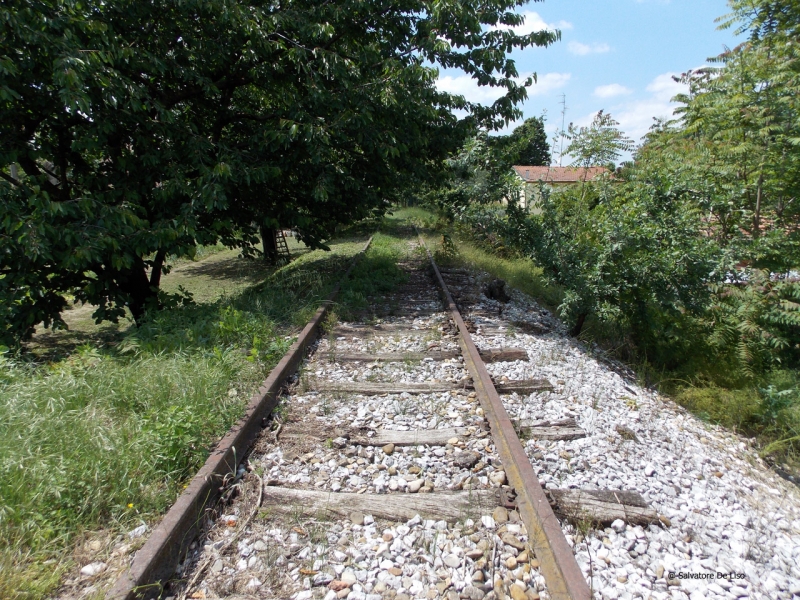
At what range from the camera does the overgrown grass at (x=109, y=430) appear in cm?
240

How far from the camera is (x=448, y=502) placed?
2.84 metres

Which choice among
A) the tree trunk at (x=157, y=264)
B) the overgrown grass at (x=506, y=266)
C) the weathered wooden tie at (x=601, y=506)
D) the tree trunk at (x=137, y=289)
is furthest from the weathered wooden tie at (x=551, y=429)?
the tree trunk at (x=157, y=264)

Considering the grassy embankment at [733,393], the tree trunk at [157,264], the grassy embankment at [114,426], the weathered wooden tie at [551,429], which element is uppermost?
the tree trunk at [157,264]

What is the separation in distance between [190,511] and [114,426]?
1184 mm

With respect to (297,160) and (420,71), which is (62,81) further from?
(420,71)

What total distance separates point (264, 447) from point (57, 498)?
49.2 inches

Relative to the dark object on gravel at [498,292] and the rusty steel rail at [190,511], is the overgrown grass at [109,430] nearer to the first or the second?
the rusty steel rail at [190,511]

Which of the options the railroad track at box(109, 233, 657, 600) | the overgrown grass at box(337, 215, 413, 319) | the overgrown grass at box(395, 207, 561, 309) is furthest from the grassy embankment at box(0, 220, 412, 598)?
the overgrown grass at box(395, 207, 561, 309)

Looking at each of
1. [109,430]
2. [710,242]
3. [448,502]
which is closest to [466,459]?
[448,502]

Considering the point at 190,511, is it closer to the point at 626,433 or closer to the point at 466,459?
the point at 466,459

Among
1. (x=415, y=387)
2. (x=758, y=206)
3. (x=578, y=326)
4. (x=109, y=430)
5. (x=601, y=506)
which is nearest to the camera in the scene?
(x=601, y=506)

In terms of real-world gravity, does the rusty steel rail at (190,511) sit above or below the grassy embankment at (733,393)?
above

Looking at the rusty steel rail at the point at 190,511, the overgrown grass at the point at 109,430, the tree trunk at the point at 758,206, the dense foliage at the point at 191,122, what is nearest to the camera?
the rusty steel rail at the point at 190,511

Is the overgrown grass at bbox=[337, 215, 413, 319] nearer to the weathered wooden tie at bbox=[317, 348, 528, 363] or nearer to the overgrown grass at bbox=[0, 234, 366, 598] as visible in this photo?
the weathered wooden tie at bbox=[317, 348, 528, 363]
